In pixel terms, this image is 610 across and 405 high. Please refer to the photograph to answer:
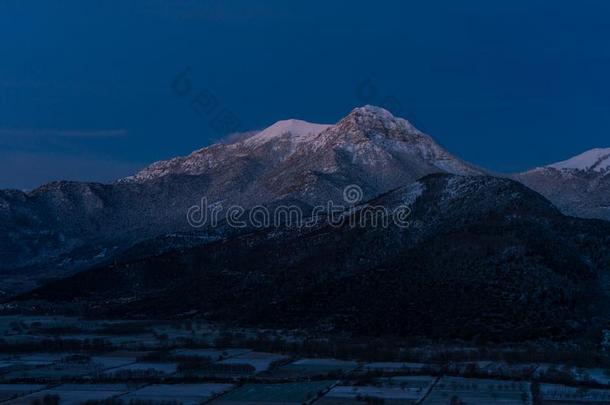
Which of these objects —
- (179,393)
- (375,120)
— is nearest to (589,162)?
(375,120)

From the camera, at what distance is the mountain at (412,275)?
56531 mm

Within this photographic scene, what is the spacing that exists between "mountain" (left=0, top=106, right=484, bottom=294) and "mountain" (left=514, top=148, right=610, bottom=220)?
1448 centimetres

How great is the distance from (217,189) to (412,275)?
11271 centimetres

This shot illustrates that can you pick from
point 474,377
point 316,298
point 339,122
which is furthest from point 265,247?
point 339,122

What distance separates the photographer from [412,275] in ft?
212

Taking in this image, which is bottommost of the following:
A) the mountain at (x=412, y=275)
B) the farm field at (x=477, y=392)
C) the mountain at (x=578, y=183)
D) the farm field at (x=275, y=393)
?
the farm field at (x=477, y=392)

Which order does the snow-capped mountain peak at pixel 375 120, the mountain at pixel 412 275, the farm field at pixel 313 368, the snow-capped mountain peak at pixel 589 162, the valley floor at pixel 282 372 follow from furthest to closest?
the snow-capped mountain peak at pixel 589 162 → the snow-capped mountain peak at pixel 375 120 → the mountain at pixel 412 275 → the farm field at pixel 313 368 → the valley floor at pixel 282 372

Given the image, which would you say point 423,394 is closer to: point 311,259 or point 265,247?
point 311,259

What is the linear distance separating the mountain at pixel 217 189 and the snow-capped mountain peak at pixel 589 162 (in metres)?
29.2

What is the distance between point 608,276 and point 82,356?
35.8m

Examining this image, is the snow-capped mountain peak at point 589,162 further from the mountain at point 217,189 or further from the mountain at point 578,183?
the mountain at point 217,189

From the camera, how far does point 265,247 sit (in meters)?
91.9

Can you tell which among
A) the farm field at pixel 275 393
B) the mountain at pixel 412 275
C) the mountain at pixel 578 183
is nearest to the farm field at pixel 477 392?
the farm field at pixel 275 393

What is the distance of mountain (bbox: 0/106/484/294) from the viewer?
502ft
